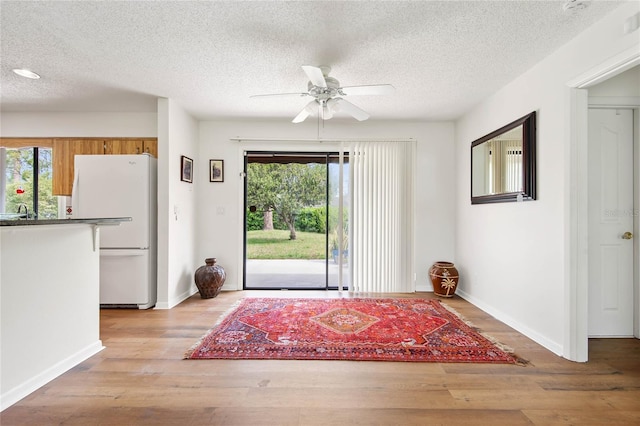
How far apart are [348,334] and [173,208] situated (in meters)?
2.42

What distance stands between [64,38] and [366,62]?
7.49ft

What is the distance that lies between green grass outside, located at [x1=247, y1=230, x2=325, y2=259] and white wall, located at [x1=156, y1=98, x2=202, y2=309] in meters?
0.91

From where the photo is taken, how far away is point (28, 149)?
156 inches

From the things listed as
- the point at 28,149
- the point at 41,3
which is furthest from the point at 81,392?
the point at 28,149

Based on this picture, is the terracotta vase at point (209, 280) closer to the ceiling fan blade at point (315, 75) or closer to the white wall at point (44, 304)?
the white wall at point (44, 304)

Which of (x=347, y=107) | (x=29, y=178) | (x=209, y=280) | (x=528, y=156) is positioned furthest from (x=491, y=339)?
(x=29, y=178)

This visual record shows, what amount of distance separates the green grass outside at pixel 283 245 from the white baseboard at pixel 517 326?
2.06m

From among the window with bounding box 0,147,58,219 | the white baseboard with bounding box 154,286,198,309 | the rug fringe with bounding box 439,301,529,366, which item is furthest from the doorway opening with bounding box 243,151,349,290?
the window with bounding box 0,147,58,219

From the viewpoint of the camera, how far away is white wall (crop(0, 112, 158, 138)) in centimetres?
390

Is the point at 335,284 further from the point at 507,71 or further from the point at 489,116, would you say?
the point at 507,71

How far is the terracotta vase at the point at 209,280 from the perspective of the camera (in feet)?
12.4

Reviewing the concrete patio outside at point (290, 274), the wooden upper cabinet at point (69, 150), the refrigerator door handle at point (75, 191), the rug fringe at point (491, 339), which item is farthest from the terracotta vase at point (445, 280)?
the wooden upper cabinet at point (69, 150)

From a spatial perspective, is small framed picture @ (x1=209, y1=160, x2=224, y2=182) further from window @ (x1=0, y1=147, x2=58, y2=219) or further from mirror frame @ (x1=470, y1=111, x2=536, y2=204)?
mirror frame @ (x1=470, y1=111, x2=536, y2=204)

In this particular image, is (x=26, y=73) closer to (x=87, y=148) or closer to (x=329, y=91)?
(x=87, y=148)
